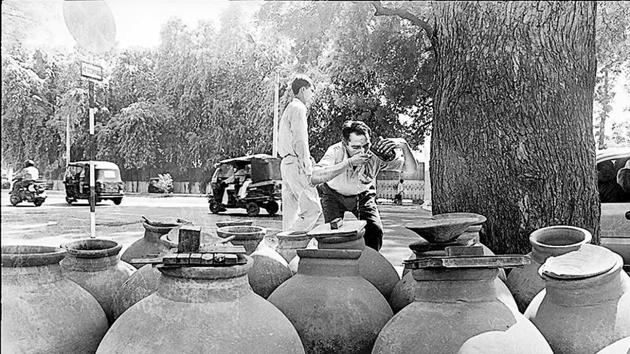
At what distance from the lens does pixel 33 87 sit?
1.94 meters

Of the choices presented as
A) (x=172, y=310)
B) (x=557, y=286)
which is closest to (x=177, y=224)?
(x=172, y=310)

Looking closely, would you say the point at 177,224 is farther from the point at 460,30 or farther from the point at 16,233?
the point at 460,30

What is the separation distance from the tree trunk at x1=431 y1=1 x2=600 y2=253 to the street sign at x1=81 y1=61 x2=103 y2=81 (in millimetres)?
1510

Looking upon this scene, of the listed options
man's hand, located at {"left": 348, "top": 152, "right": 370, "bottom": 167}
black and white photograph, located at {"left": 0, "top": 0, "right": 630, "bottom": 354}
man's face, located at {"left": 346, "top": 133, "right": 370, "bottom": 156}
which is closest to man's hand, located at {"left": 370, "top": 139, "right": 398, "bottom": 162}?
black and white photograph, located at {"left": 0, "top": 0, "right": 630, "bottom": 354}

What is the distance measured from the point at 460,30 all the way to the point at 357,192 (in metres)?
1.57

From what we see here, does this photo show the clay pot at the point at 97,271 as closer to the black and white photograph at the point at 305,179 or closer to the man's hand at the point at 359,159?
the black and white photograph at the point at 305,179

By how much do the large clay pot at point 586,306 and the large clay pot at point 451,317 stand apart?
0.22 meters

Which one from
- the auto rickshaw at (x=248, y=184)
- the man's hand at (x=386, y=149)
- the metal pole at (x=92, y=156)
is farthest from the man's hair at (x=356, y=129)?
the auto rickshaw at (x=248, y=184)

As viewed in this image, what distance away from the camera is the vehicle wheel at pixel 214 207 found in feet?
17.4

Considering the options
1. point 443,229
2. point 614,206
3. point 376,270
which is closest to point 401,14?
point 443,229

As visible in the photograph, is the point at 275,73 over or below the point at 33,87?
over

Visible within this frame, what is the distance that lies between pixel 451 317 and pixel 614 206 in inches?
171

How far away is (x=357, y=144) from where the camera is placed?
Result: 3.99m

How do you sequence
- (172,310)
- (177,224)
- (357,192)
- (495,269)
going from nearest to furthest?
(172,310)
(495,269)
(177,224)
(357,192)
